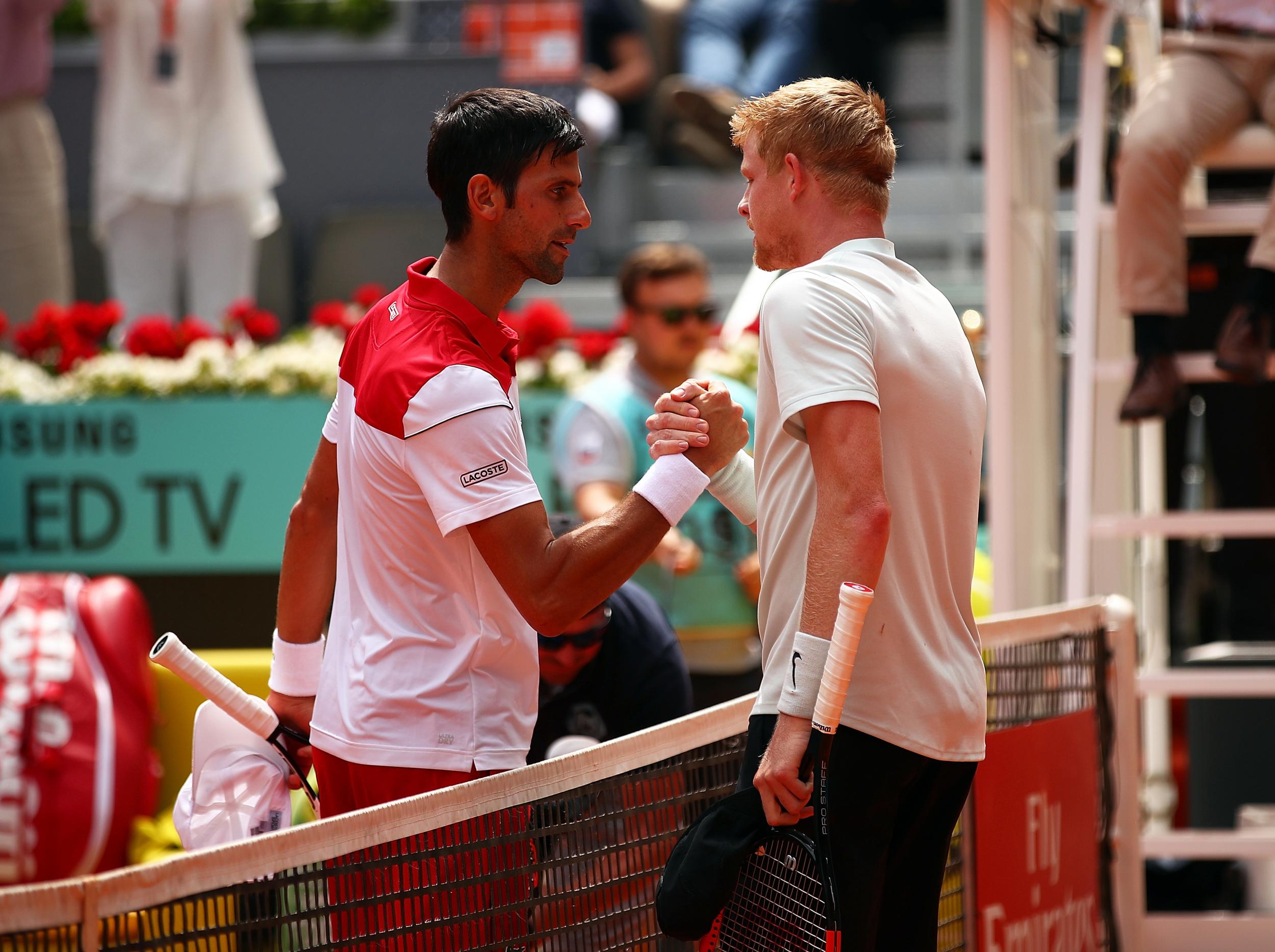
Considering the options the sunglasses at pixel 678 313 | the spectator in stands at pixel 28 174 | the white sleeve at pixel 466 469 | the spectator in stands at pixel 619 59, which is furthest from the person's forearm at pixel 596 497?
the spectator in stands at pixel 619 59

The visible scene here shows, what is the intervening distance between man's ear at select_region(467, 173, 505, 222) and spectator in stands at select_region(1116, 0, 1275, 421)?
2646 millimetres

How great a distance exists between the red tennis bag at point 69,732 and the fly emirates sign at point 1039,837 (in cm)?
275

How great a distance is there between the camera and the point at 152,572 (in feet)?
20.0

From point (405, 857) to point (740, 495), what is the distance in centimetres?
82

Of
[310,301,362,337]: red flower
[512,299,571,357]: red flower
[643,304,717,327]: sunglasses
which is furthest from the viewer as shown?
[310,301,362,337]: red flower

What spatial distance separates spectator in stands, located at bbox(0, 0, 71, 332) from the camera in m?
A: 7.27

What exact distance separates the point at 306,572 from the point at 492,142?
0.80 metres

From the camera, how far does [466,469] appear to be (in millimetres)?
2133

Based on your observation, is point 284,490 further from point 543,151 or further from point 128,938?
point 128,938

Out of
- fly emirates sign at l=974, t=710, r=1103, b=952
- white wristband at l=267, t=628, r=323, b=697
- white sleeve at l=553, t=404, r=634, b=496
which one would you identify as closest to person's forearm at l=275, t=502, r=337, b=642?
white wristband at l=267, t=628, r=323, b=697

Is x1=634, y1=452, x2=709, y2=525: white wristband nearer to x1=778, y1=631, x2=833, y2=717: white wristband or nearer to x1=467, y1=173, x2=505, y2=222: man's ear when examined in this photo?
x1=778, y1=631, x2=833, y2=717: white wristband

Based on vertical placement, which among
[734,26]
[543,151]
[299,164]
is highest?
[734,26]

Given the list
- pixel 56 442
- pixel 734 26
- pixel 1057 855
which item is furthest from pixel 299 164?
pixel 1057 855

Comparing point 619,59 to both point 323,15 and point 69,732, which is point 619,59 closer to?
point 323,15
